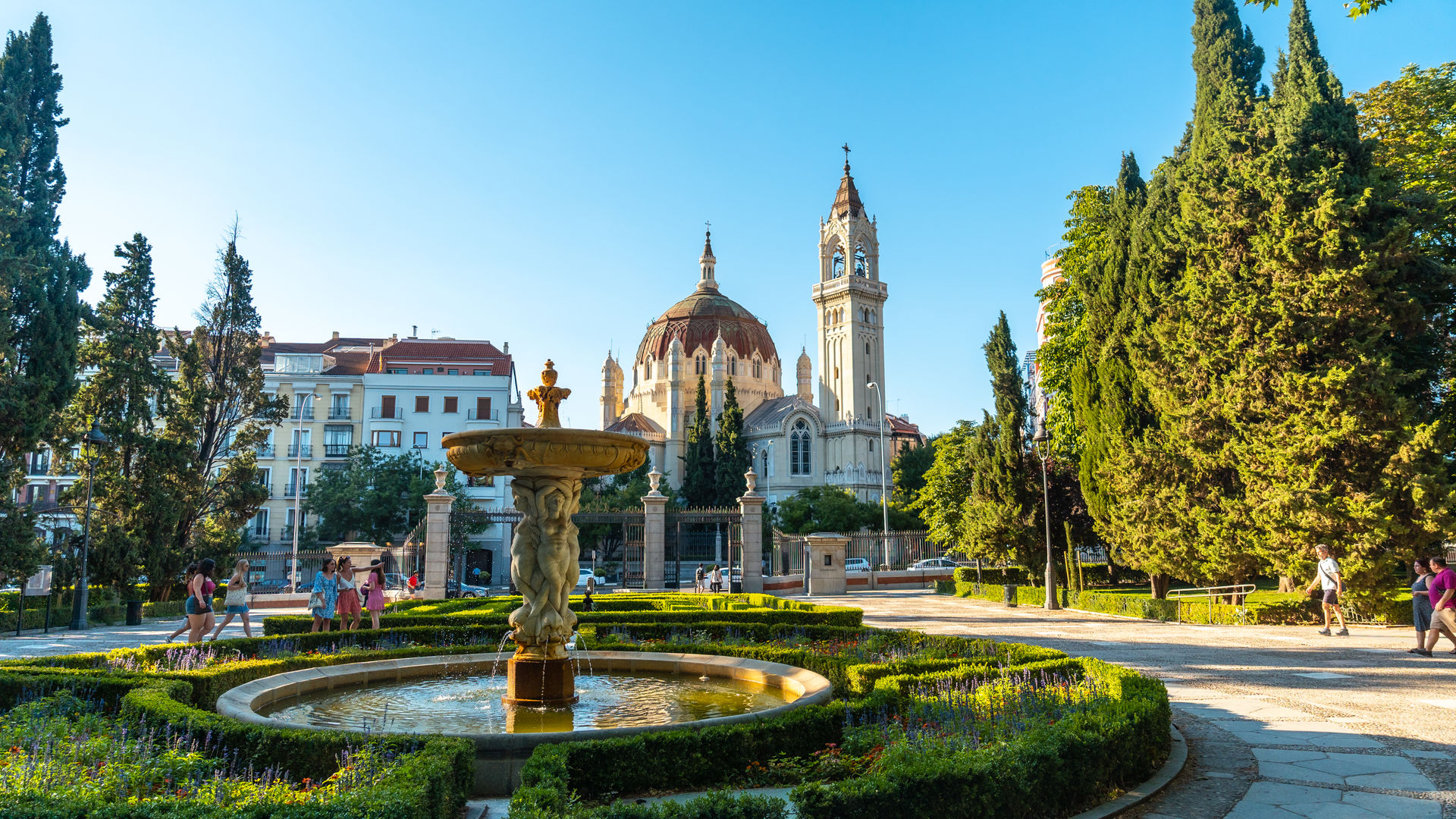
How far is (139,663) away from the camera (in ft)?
31.1

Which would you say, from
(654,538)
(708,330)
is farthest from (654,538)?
(708,330)

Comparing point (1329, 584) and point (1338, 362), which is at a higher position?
point (1338, 362)

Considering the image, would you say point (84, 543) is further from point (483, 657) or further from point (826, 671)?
point (826, 671)

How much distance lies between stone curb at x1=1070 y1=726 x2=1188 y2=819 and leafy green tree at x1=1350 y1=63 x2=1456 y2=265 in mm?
17266

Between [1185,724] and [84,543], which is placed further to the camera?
[84,543]

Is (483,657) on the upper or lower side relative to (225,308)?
lower

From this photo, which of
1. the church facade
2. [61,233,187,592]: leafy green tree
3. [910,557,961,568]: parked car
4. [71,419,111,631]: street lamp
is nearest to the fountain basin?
[71,419,111,631]: street lamp

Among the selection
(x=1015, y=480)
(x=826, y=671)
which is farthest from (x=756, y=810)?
(x=1015, y=480)

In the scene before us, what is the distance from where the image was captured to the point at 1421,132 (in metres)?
20.7

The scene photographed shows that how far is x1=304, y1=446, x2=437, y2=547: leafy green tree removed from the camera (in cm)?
4291

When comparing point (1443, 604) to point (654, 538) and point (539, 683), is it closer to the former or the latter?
point (539, 683)

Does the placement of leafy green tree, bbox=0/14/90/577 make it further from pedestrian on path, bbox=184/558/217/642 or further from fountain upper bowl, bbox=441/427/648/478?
fountain upper bowl, bbox=441/427/648/478

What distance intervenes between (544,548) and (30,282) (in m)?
17.2

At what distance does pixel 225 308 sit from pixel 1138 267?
2599 cm
